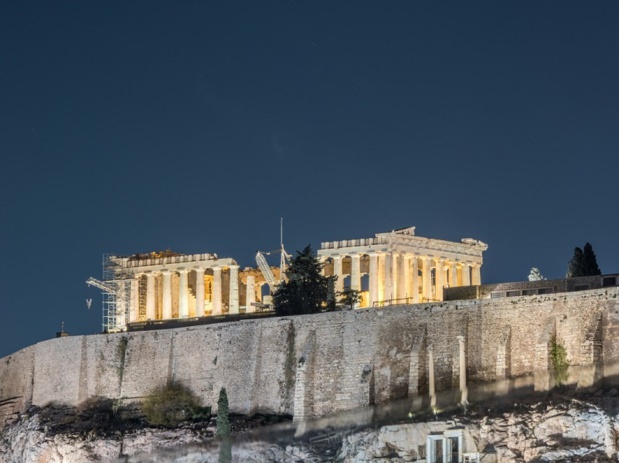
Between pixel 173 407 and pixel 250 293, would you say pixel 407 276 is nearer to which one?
pixel 250 293

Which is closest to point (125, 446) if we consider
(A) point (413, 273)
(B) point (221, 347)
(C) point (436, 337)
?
(B) point (221, 347)

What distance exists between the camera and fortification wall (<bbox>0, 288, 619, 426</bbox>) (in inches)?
2965

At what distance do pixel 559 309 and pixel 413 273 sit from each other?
87.1 ft

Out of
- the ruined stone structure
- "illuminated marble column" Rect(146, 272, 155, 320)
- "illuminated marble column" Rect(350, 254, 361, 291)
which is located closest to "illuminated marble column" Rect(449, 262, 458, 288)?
the ruined stone structure

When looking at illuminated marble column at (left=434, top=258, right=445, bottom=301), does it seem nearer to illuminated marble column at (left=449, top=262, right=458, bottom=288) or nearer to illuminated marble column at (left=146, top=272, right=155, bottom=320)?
illuminated marble column at (left=449, top=262, right=458, bottom=288)

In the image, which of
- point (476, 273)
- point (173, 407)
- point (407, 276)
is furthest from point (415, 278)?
point (173, 407)

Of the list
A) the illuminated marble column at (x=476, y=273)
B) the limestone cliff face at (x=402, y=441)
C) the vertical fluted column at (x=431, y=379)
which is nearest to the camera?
the limestone cliff face at (x=402, y=441)

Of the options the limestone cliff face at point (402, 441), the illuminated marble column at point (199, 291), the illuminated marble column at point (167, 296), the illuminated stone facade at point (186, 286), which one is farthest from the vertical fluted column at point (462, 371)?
the illuminated marble column at point (167, 296)

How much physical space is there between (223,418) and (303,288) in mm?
14671

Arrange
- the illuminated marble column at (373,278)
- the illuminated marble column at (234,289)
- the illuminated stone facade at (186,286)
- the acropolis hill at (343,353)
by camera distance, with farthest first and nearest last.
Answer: the illuminated stone facade at (186,286), the illuminated marble column at (234,289), the illuminated marble column at (373,278), the acropolis hill at (343,353)

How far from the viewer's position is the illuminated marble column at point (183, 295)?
356ft

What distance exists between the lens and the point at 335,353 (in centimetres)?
8306

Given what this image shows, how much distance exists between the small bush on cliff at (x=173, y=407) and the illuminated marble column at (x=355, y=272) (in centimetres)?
1653

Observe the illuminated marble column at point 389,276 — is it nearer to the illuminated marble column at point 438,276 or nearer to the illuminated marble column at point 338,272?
the illuminated marble column at point 338,272
